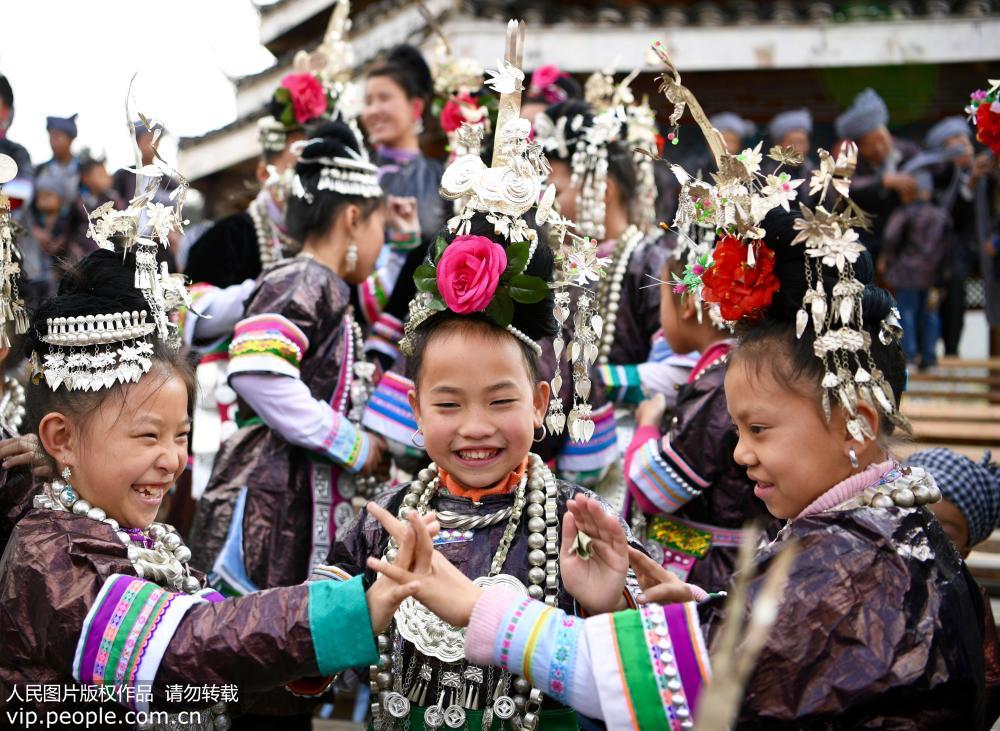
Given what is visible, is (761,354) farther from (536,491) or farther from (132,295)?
(132,295)

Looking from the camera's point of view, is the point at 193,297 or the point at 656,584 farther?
the point at 193,297

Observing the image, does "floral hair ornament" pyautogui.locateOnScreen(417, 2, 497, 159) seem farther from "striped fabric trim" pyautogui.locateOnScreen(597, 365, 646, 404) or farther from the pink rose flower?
"striped fabric trim" pyautogui.locateOnScreen(597, 365, 646, 404)

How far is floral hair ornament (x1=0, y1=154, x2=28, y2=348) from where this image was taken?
274 cm

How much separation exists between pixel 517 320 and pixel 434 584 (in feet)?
2.47

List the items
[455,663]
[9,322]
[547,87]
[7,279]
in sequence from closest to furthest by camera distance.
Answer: [455,663] < [7,279] < [9,322] < [547,87]

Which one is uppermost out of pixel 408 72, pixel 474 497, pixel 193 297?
pixel 408 72

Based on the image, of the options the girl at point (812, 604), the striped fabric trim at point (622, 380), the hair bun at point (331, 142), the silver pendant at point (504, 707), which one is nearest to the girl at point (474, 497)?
the silver pendant at point (504, 707)

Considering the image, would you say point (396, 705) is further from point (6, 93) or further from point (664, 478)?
point (6, 93)

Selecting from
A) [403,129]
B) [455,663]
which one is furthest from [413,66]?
[455,663]

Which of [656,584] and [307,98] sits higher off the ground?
[307,98]

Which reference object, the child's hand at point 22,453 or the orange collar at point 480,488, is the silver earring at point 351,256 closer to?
the child's hand at point 22,453

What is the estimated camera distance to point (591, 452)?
3.73 meters

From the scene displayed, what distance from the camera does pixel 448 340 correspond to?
262cm

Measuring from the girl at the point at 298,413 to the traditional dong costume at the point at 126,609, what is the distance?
1.06 metres
